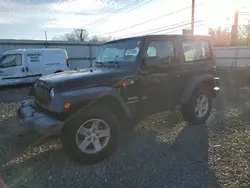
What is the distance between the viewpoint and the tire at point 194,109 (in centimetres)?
483

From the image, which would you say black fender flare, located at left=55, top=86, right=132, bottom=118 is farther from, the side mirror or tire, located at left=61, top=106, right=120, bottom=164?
the side mirror

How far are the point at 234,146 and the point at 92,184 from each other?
264 cm

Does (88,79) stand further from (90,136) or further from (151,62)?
(151,62)

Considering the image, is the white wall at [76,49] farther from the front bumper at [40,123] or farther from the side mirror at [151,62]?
the side mirror at [151,62]

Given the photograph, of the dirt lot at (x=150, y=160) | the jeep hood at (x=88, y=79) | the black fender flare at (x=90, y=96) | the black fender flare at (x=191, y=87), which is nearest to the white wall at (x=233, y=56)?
the dirt lot at (x=150, y=160)

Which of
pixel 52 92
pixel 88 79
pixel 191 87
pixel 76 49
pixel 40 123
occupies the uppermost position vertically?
pixel 76 49

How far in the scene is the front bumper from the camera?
9.62ft

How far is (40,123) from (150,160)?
5.81ft

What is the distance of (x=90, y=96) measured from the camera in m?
3.19

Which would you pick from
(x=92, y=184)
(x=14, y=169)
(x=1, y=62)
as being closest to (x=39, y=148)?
(x=14, y=169)

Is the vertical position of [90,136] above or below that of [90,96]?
below

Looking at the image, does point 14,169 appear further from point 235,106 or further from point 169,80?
point 235,106

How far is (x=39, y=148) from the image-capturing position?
386 centimetres

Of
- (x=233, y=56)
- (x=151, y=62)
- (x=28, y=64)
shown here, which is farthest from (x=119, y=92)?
(x=233, y=56)
